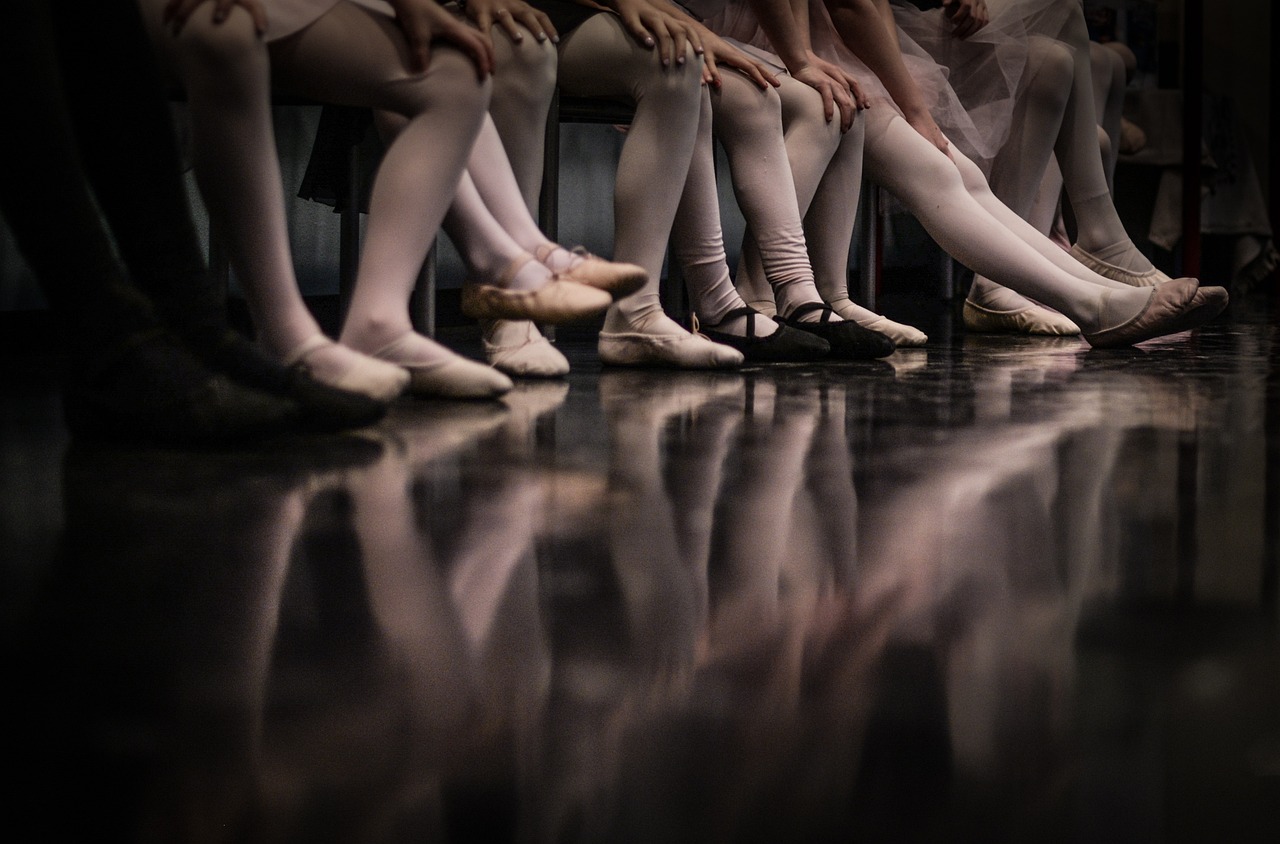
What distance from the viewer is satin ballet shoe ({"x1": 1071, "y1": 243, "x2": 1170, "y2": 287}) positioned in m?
2.41

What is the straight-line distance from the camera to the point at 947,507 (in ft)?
2.44

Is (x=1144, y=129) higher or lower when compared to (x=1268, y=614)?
higher

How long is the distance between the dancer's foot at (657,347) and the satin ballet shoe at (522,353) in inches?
4.3

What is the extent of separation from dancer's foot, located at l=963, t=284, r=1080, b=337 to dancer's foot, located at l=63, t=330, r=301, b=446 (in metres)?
1.64

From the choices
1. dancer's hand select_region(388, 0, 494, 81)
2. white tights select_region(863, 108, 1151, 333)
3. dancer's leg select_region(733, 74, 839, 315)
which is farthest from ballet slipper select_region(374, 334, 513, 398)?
white tights select_region(863, 108, 1151, 333)

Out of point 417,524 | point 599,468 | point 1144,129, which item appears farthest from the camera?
point 1144,129

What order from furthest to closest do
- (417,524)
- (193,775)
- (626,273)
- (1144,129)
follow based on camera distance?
(1144,129) → (626,273) → (417,524) → (193,775)

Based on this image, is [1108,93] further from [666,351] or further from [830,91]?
[666,351]

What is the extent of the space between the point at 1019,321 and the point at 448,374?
1.35 m

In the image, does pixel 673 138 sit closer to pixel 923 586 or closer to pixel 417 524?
pixel 417 524

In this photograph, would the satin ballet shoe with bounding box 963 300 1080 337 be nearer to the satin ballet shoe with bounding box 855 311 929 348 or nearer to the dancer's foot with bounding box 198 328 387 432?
the satin ballet shoe with bounding box 855 311 929 348

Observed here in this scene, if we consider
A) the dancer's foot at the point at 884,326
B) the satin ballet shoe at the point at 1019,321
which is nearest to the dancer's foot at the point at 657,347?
the dancer's foot at the point at 884,326

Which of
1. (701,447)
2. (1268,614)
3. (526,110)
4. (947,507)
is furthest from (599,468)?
(526,110)

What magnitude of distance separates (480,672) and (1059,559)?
29 cm
